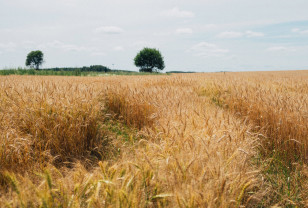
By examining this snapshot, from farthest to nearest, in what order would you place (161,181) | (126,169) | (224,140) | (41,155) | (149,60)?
(149,60) → (41,155) → (224,140) → (126,169) → (161,181)

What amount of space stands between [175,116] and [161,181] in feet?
5.51

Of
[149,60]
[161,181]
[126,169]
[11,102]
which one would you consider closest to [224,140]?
[161,181]

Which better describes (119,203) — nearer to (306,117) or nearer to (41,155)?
(41,155)

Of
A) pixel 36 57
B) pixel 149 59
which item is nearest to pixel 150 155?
pixel 149 59

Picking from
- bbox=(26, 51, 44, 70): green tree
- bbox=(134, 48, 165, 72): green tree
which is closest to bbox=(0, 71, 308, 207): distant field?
bbox=(134, 48, 165, 72): green tree

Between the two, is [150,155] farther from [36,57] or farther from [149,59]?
[36,57]

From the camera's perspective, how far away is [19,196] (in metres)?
1.38

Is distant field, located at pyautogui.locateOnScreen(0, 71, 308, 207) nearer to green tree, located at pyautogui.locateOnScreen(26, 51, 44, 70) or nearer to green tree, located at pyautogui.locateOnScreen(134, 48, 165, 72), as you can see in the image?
green tree, located at pyautogui.locateOnScreen(134, 48, 165, 72)

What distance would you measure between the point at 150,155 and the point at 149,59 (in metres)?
43.3

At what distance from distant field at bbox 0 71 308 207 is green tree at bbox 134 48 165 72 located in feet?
133

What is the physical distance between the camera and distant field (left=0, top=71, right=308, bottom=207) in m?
1.55

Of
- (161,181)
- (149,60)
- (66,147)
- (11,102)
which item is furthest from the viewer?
(149,60)

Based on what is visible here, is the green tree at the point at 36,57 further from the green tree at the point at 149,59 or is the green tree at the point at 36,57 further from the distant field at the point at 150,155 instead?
the distant field at the point at 150,155

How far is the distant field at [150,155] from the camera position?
155cm
